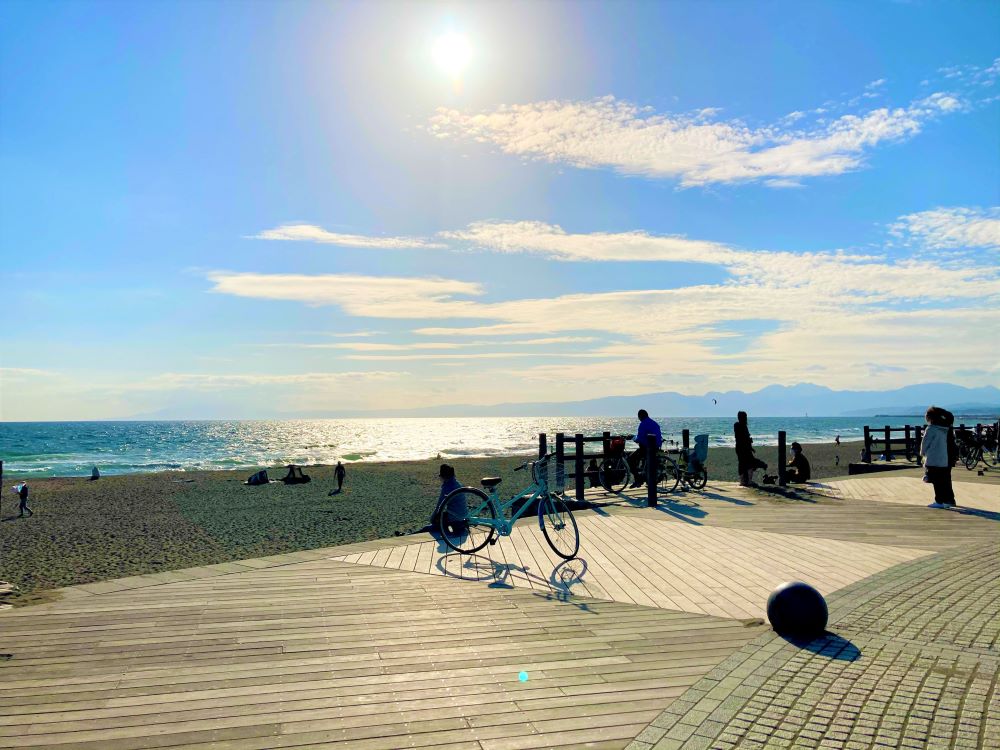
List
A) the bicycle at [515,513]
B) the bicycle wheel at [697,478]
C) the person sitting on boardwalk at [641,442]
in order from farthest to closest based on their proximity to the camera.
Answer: the bicycle wheel at [697,478] → the person sitting on boardwalk at [641,442] → the bicycle at [515,513]

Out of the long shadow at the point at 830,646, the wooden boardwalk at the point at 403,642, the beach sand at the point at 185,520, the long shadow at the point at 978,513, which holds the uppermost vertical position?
the long shadow at the point at 978,513

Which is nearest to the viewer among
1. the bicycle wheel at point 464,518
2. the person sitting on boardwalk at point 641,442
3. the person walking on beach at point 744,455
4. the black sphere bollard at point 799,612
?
the black sphere bollard at point 799,612

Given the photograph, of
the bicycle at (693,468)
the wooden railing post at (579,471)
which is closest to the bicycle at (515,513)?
the wooden railing post at (579,471)

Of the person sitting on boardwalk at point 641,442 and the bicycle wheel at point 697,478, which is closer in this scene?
the person sitting on boardwalk at point 641,442

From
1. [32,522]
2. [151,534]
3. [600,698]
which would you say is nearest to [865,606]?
[600,698]

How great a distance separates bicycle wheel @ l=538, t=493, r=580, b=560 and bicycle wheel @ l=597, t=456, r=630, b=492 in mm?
7380

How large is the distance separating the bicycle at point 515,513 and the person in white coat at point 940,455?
8.79m

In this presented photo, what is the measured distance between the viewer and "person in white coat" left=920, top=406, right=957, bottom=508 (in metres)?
14.2

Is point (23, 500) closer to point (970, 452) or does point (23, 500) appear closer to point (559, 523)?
point (559, 523)

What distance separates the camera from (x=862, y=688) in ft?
16.0

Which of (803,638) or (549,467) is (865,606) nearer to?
(803,638)

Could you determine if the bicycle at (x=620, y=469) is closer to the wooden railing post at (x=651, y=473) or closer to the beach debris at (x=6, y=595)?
the wooden railing post at (x=651, y=473)

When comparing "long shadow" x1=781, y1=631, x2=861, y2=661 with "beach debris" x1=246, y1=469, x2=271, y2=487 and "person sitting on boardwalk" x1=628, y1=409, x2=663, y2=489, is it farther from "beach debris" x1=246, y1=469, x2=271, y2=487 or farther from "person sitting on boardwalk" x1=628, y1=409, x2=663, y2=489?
"beach debris" x1=246, y1=469, x2=271, y2=487

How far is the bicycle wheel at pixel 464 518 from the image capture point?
9445 millimetres
